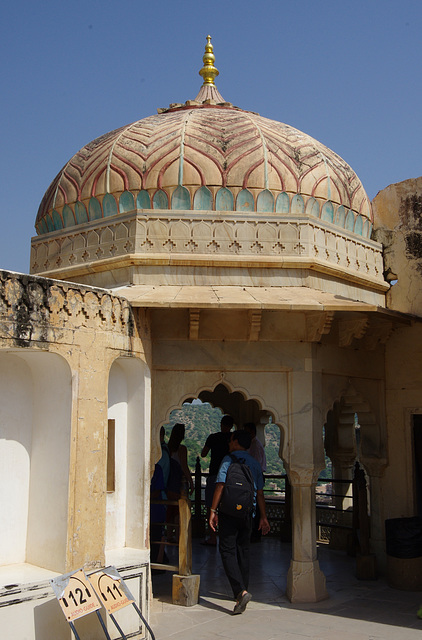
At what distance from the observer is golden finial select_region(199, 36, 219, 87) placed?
9791 millimetres

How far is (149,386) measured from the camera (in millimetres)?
6383

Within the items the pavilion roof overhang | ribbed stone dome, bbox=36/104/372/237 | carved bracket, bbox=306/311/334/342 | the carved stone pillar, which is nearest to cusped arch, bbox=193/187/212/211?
ribbed stone dome, bbox=36/104/372/237

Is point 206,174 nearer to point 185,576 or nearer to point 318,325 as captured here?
point 318,325

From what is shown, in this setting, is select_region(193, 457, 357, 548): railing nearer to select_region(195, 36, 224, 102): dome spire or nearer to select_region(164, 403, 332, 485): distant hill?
select_region(195, 36, 224, 102): dome spire

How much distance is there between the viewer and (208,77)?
9.79m

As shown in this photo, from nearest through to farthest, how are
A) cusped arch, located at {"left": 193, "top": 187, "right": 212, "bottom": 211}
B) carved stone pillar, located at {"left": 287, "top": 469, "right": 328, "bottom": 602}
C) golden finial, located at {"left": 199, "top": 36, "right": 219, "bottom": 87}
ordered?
carved stone pillar, located at {"left": 287, "top": 469, "right": 328, "bottom": 602} < cusped arch, located at {"left": 193, "top": 187, "right": 212, "bottom": 211} < golden finial, located at {"left": 199, "top": 36, "right": 219, "bottom": 87}

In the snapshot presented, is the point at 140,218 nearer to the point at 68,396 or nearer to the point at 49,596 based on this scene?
the point at 68,396

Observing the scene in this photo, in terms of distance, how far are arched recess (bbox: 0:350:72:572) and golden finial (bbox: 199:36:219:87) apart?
5.96 metres

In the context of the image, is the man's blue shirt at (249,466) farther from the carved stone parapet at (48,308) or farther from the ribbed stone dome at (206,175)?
the ribbed stone dome at (206,175)

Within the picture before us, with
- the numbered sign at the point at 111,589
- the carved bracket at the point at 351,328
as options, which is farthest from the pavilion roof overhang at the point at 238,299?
the numbered sign at the point at 111,589

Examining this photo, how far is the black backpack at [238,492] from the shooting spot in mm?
5992

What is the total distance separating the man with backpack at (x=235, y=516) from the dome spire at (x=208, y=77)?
545 cm

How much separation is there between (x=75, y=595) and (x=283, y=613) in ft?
7.17

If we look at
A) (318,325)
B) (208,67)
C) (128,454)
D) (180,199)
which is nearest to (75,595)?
(128,454)
